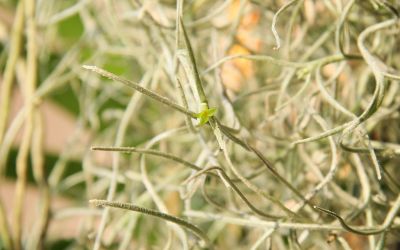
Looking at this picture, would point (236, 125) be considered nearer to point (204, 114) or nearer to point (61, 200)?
point (204, 114)

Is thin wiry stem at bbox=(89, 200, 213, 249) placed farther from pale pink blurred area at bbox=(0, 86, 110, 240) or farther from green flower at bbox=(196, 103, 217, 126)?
pale pink blurred area at bbox=(0, 86, 110, 240)

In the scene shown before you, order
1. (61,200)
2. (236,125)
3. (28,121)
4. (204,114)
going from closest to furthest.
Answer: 1. (204,114)
2. (236,125)
3. (28,121)
4. (61,200)

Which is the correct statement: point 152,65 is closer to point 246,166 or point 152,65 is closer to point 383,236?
point 246,166

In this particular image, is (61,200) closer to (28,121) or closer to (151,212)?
(28,121)

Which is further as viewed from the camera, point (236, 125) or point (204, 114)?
point (236, 125)

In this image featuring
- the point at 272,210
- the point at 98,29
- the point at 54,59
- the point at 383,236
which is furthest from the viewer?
the point at 54,59

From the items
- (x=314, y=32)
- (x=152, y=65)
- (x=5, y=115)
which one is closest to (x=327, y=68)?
(x=314, y=32)

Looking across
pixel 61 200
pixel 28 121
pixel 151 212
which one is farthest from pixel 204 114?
pixel 61 200

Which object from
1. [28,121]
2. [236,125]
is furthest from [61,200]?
[236,125]

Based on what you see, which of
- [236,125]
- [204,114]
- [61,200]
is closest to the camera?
[204,114]
